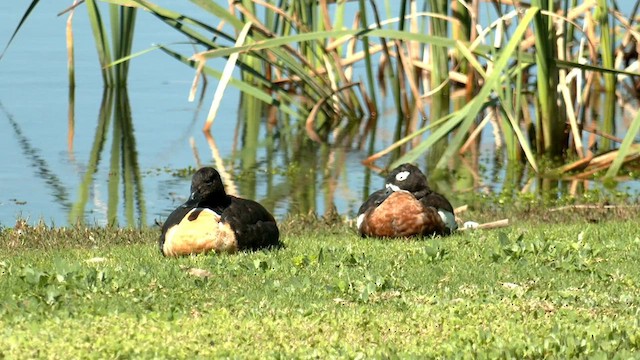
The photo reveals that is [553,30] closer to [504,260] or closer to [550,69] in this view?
[550,69]

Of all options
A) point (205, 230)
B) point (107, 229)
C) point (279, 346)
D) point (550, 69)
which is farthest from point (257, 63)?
point (279, 346)

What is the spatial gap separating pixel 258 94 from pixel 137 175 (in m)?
1.70

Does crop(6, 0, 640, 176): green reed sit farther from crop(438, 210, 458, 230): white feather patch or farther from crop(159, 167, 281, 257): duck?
crop(159, 167, 281, 257): duck

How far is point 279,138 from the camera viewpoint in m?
17.8

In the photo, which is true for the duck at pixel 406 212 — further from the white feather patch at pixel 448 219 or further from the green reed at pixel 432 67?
the green reed at pixel 432 67

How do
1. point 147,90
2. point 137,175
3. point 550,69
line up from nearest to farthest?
1. point 550,69
2. point 137,175
3. point 147,90

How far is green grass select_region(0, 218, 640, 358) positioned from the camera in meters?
6.29

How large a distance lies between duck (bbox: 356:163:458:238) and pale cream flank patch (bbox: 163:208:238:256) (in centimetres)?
138

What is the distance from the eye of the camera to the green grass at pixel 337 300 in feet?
20.6

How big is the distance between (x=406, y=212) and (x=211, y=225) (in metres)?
1.64

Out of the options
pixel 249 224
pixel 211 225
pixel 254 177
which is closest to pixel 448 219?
pixel 249 224

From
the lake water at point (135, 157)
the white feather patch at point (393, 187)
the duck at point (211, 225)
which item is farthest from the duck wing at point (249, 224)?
the lake water at point (135, 157)

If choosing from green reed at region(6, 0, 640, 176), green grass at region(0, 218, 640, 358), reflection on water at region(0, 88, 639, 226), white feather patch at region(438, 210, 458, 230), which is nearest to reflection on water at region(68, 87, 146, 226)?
reflection on water at region(0, 88, 639, 226)

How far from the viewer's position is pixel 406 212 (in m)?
9.59
